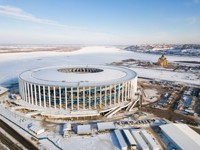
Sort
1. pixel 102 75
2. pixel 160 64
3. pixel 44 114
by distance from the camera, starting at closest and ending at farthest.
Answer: pixel 44 114
pixel 102 75
pixel 160 64

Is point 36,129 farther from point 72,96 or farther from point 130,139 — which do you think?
point 130,139

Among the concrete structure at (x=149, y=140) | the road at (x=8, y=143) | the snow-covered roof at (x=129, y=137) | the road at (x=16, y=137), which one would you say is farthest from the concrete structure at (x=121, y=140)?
the road at (x=8, y=143)

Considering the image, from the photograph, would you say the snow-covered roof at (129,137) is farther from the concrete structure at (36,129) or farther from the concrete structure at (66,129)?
the concrete structure at (36,129)

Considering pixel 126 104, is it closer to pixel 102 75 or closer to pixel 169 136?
pixel 102 75

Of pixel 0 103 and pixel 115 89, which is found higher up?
pixel 115 89

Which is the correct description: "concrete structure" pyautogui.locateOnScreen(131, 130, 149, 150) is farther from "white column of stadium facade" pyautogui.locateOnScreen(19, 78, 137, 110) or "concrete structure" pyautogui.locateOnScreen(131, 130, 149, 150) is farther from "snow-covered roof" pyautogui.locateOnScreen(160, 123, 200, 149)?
"white column of stadium facade" pyautogui.locateOnScreen(19, 78, 137, 110)

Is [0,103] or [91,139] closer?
[91,139]

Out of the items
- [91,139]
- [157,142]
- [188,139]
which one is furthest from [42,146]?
[188,139]
